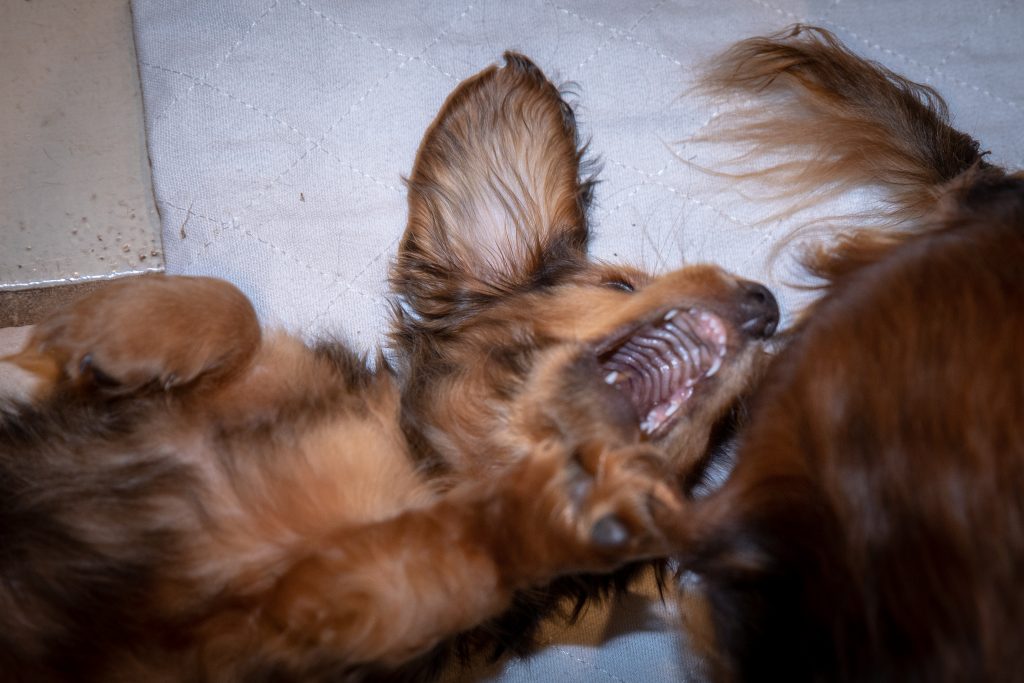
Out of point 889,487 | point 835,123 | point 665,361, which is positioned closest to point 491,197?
point 665,361

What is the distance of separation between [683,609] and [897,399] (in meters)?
0.71

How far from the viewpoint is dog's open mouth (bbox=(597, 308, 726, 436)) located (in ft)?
4.09

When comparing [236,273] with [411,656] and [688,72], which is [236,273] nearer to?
[411,656]

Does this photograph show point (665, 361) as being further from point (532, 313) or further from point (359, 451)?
point (359, 451)

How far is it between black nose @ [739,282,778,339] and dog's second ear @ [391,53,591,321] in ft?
1.02

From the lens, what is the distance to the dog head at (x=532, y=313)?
1224 mm

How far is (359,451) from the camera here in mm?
1194

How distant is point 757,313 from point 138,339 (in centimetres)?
88

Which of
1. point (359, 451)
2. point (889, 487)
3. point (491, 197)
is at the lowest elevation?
point (359, 451)

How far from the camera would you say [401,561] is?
39.4 inches

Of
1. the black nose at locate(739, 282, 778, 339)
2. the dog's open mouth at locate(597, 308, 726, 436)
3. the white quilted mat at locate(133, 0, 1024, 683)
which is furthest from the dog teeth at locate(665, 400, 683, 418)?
the white quilted mat at locate(133, 0, 1024, 683)

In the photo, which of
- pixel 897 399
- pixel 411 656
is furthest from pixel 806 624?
pixel 411 656

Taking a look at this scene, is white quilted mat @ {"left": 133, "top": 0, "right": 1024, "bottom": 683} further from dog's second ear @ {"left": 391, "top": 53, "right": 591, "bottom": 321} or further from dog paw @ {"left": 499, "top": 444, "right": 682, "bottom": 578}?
dog paw @ {"left": 499, "top": 444, "right": 682, "bottom": 578}

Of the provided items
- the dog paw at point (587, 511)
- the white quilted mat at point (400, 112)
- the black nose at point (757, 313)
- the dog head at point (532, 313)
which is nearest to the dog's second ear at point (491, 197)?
the dog head at point (532, 313)
